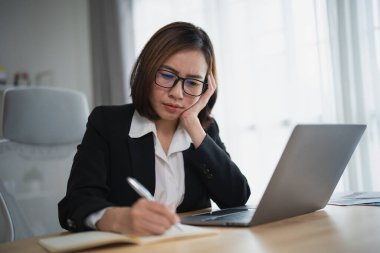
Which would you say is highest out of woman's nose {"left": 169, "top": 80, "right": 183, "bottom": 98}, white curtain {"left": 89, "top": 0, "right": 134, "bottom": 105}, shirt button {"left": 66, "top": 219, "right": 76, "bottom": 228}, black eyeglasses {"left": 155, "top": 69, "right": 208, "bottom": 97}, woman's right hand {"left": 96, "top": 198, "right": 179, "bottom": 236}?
white curtain {"left": 89, "top": 0, "right": 134, "bottom": 105}

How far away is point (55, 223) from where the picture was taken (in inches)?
63.9

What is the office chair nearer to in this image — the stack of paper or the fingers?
the fingers

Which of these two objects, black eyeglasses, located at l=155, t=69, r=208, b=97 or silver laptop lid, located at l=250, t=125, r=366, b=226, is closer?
silver laptop lid, located at l=250, t=125, r=366, b=226

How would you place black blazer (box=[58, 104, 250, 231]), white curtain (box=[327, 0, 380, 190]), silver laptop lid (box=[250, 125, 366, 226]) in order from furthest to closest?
1. white curtain (box=[327, 0, 380, 190])
2. black blazer (box=[58, 104, 250, 231])
3. silver laptop lid (box=[250, 125, 366, 226])

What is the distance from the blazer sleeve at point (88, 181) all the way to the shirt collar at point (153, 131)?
0.33ft

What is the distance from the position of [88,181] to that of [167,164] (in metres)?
0.36

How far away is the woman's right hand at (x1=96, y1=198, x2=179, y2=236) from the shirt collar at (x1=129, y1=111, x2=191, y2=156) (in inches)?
21.3

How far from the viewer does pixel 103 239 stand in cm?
77

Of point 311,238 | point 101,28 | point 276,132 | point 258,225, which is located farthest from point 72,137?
point 101,28

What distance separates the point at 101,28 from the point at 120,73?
1.54 feet

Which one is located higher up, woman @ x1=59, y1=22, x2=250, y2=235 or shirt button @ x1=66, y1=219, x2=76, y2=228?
woman @ x1=59, y1=22, x2=250, y2=235

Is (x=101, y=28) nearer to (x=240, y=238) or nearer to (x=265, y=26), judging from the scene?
(x=265, y=26)

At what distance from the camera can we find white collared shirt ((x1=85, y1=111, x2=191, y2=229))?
137cm

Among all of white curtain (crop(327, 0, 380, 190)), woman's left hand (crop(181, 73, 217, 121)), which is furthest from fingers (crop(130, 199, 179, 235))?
white curtain (crop(327, 0, 380, 190))
